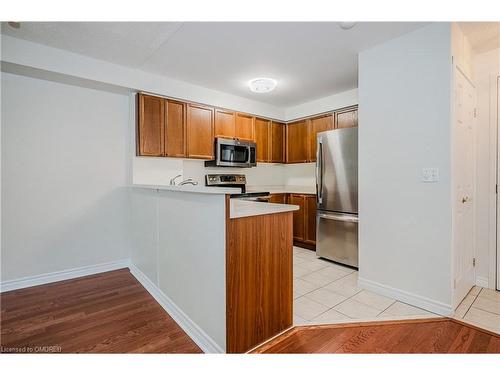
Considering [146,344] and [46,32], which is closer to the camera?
[146,344]

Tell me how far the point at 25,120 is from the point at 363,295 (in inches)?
151

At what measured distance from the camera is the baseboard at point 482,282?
2.48 metres

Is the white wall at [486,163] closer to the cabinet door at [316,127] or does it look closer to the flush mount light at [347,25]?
the flush mount light at [347,25]

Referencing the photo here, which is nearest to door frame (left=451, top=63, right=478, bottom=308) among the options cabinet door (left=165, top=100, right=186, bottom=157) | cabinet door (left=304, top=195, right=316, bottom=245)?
cabinet door (left=304, top=195, right=316, bottom=245)

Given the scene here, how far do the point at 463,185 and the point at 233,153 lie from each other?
107 inches

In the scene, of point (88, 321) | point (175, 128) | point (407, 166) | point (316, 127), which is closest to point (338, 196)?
point (407, 166)

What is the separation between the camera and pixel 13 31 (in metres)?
2.15

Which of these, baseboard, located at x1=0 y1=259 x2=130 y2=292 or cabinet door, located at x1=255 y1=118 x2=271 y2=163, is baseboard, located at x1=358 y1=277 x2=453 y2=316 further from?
baseboard, located at x1=0 y1=259 x2=130 y2=292

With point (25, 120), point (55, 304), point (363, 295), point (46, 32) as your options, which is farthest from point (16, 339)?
point (363, 295)

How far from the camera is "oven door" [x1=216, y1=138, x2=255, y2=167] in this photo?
11.9 ft

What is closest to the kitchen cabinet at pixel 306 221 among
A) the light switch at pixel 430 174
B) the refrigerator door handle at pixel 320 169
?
the refrigerator door handle at pixel 320 169
